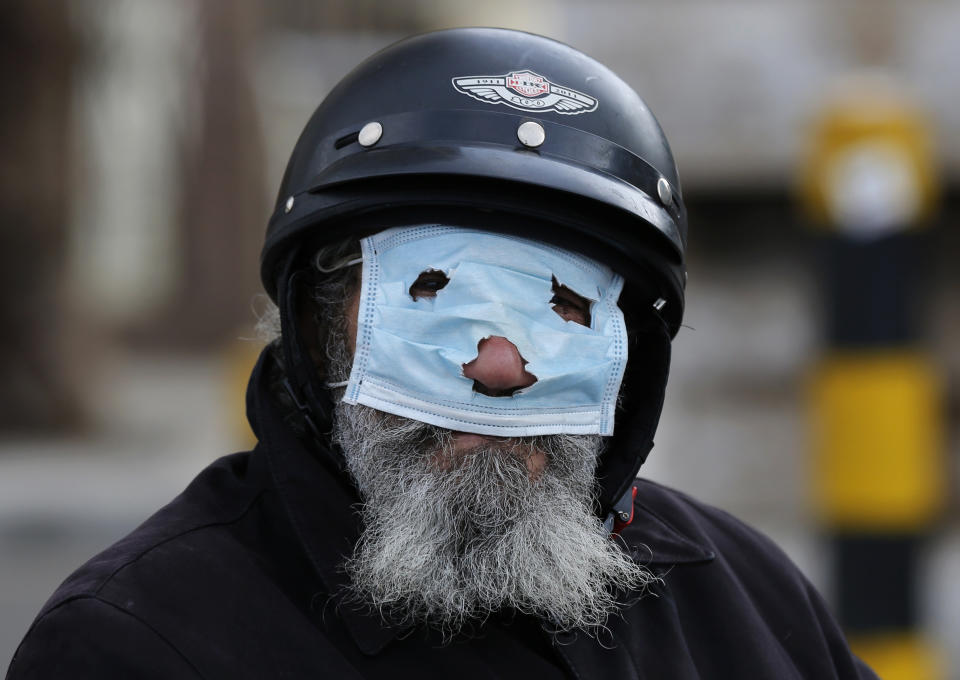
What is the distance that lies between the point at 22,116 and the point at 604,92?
829cm

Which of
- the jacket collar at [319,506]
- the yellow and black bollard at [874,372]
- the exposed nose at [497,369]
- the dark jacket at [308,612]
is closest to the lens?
the dark jacket at [308,612]

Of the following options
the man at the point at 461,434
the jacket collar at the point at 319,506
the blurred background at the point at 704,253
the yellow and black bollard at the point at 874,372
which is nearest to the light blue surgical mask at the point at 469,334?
the man at the point at 461,434

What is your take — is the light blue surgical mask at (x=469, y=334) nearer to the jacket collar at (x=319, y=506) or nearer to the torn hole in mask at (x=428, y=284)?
the torn hole in mask at (x=428, y=284)

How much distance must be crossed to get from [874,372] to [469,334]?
8.03 ft

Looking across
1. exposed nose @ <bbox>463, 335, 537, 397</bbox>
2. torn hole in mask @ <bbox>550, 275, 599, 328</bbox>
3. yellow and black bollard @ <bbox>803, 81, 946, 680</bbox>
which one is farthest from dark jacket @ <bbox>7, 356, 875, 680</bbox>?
yellow and black bollard @ <bbox>803, 81, 946, 680</bbox>

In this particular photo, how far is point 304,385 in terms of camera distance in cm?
225

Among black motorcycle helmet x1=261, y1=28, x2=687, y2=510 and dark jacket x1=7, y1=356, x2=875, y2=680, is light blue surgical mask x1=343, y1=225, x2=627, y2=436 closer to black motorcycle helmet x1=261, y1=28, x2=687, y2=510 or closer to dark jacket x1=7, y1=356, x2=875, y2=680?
black motorcycle helmet x1=261, y1=28, x2=687, y2=510

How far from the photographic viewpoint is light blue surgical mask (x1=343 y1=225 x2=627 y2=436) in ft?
7.07

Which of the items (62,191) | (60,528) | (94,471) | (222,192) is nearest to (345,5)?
(222,192)

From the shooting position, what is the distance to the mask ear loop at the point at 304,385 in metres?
2.24

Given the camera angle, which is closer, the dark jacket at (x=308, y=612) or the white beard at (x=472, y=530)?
the dark jacket at (x=308, y=612)

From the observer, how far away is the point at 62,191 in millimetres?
10070

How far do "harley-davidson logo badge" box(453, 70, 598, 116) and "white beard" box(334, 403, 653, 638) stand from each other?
1.83 ft

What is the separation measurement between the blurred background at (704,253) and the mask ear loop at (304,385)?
1.62 ft
